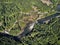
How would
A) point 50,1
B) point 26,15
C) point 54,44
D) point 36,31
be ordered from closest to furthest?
point 54,44, point 36,31, point 26,15, point 50,1

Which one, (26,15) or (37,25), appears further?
(26,15)

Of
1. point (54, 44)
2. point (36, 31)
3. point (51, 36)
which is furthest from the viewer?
point (36, 31)

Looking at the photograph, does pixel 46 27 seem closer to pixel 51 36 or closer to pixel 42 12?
pixel 51 36

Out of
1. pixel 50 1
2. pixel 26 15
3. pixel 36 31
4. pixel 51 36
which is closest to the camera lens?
pixel 51 36

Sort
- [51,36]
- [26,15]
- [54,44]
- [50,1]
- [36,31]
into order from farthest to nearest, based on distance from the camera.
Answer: [50,1] < [26,15] < [36,31] < [51,36] < [54,44]

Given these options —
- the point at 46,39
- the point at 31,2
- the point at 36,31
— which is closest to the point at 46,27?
the point at 36,31

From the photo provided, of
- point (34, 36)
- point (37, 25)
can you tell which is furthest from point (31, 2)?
point (34, 36)

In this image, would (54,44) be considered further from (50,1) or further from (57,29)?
(50,1)

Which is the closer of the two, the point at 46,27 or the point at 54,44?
the point at 54,44
